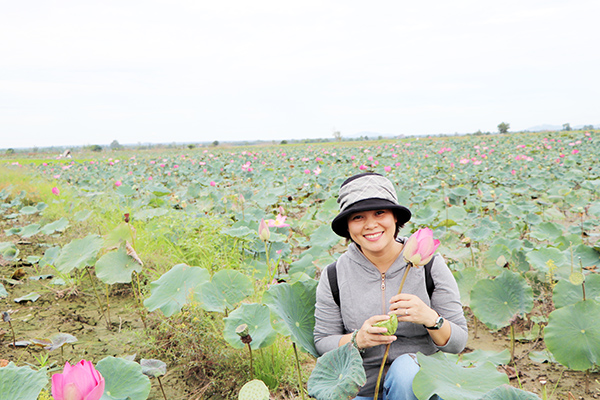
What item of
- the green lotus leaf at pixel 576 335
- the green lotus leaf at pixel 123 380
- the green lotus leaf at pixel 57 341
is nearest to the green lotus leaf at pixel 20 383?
the green lotus leaf at pixel 123 380

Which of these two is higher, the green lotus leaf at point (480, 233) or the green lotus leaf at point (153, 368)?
the green lotus leaf at point (480, 233)

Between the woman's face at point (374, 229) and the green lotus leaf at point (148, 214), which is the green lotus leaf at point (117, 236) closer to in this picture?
the green lotus leaf at point (148, 214)

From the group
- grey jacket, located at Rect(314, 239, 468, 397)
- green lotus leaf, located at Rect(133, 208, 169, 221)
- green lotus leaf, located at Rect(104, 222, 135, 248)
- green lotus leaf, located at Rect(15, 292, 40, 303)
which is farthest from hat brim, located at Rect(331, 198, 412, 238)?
green lotus leaf, located at Rect(133, 208, 169, 221)

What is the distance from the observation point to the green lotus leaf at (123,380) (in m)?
1.21

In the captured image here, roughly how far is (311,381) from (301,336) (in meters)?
0.36

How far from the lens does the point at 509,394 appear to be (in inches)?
33.3

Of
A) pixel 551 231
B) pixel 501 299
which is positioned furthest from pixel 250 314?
pixel 551 231

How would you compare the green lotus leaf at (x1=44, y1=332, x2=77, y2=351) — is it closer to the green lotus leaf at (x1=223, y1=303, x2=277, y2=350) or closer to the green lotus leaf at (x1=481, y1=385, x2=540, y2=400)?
the green lotus leaf at (x1=223, y1=303, x2=277, y2=350)

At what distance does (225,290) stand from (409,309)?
990 mm

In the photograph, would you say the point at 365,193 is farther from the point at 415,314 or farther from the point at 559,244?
the point at 559,244

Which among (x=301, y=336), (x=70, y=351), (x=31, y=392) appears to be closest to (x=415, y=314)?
(x=301, y=336)

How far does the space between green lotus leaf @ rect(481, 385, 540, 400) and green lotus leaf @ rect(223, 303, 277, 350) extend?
810 millimetres

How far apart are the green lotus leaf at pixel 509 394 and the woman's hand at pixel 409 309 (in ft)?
0.98

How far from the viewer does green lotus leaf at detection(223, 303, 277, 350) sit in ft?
4.81
